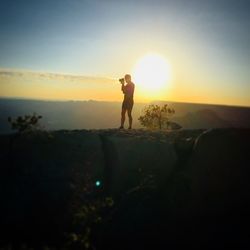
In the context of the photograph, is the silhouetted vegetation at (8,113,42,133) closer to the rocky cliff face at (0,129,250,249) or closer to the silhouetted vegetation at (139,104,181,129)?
the rocky cliff face at (0,129,250,249)

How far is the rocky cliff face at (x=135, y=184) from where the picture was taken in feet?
38.4

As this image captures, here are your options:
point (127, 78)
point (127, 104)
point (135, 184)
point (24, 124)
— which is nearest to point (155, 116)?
point (127, 104)

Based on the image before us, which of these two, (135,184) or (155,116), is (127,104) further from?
(155,116)

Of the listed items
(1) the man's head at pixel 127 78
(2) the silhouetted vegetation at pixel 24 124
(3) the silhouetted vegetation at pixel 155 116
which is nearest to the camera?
(2) the silhouetted vegetation at pixel 24 124

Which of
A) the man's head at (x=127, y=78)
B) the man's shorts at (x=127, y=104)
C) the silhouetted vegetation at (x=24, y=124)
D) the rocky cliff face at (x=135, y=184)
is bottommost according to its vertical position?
the rocky cliff face at (x=135, y=184)

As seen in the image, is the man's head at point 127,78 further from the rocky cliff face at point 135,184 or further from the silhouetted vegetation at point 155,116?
the silhouetted vegetation at point 155,116

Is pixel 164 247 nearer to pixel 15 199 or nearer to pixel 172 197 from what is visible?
pixel 172 197

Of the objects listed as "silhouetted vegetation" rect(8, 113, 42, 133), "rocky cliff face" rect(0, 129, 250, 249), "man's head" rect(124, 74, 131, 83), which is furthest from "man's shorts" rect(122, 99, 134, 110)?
"silhouetted vegetation" rect(8, 113, 42, 133)

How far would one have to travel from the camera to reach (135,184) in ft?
43.3

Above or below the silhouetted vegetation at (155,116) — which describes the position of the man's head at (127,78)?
above

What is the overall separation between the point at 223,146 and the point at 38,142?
777 cm

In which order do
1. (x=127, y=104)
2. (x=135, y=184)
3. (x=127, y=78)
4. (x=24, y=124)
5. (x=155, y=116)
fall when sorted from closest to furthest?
(x=135, y=184) → (x=24, y=124) → (x=127, y=78) → (x=127, y=104) → (x=155, y=116)

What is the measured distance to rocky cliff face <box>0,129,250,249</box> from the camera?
11719mm

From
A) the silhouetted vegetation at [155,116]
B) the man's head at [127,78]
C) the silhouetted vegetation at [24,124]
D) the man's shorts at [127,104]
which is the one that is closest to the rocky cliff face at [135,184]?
the silhouetted vegetation at [24,124]
